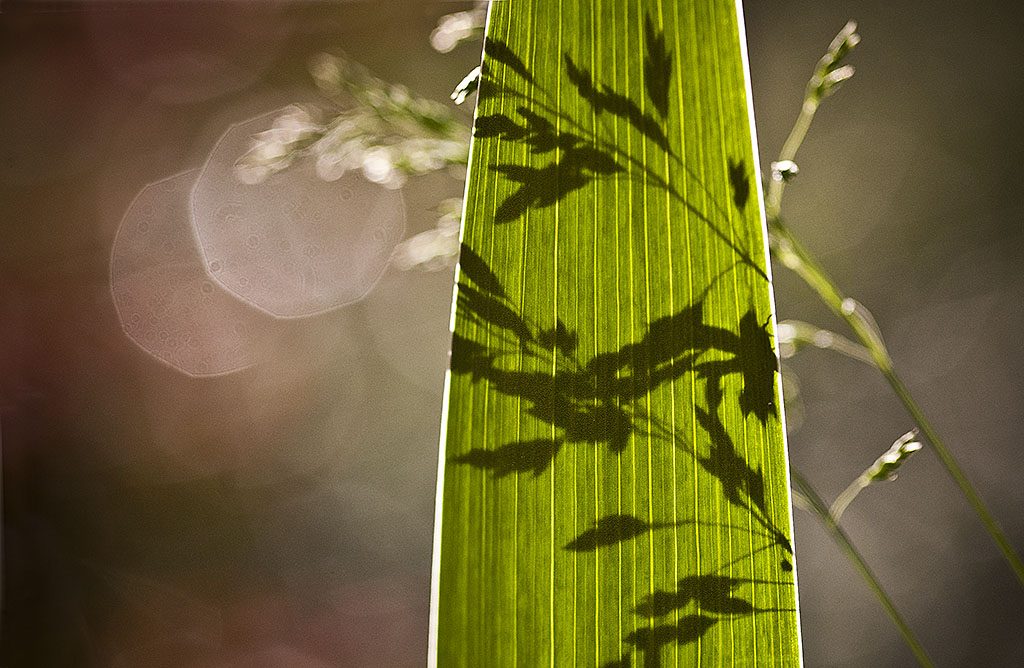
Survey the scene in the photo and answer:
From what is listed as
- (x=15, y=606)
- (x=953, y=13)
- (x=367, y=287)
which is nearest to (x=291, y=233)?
(x=367, y=287)

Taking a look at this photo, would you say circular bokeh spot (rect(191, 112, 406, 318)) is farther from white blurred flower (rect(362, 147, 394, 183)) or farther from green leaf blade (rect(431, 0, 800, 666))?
green leaf blade (rect(431, 0, 800, 666))

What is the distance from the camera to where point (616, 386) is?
220mm

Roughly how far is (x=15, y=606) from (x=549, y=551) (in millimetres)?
1274

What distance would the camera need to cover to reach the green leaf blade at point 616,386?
0.22 meters

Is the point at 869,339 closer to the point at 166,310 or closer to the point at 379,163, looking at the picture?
the point at 379,163

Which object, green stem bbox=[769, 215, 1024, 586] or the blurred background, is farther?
the blurred background

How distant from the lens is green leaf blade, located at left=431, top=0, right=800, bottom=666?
0.22m

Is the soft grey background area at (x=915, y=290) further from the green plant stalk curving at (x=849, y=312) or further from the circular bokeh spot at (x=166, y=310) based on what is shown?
the circular bokeh spot at (x=166, y=310)

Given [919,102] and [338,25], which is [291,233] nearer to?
[338,25]

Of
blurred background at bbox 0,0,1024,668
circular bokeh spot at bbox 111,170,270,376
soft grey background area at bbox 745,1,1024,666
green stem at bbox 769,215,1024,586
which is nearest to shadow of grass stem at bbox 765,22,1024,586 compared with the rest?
green stem at bbox 769,215,1024,586

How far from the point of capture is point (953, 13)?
0.82 metres

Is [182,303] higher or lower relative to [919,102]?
lower

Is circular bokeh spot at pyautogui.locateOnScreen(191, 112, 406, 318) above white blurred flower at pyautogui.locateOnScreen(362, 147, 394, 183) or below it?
above

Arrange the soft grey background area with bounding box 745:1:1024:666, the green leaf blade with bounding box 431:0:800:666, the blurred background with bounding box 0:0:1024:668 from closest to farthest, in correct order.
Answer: the green leaf blade with bounding box 431:0:800:666 < the soft grey background area with bounding box 745:1:1024:666 < the blurred background with bounding box 0:0:1024:668
